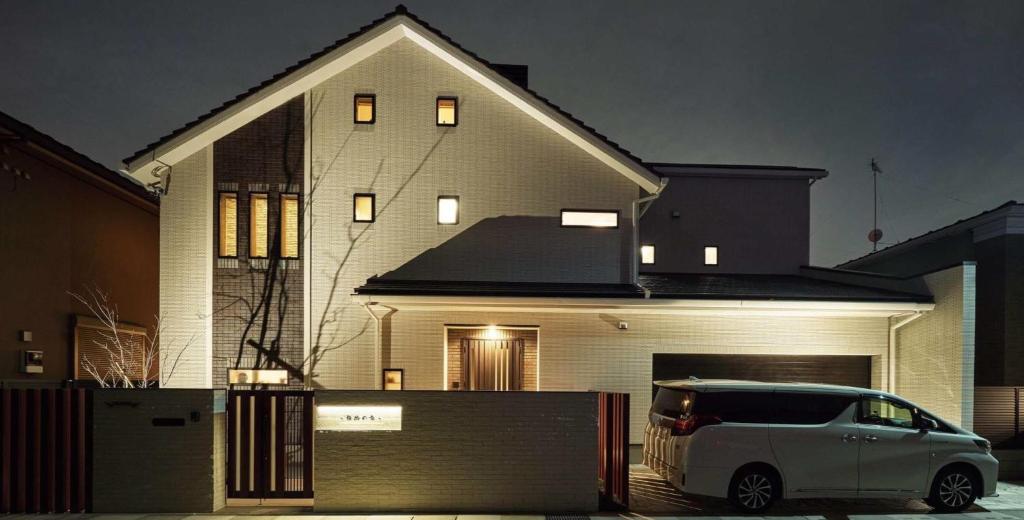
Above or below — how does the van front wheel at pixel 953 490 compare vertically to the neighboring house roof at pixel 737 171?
below

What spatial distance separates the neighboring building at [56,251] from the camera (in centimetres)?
1132

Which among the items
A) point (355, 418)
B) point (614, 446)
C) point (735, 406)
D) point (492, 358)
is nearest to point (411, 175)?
point (492, 358)

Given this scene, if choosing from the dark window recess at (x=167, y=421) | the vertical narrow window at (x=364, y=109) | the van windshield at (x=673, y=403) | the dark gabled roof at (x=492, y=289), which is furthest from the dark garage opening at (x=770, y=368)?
the dark window recess at (x=167, y=421)

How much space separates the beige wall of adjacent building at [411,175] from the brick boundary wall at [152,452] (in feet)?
11.3

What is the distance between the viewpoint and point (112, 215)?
577 inches

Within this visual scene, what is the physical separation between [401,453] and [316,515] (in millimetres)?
1291

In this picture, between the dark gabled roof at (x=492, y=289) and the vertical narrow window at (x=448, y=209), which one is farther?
the vertical narrow window at (x=448, y=209)

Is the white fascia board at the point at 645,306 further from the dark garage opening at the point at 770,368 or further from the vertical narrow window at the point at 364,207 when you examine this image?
the vertical narrow window at the point at 364,207

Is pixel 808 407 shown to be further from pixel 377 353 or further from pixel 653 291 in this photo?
pixel 377 353

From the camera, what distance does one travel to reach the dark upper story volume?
15703 mm

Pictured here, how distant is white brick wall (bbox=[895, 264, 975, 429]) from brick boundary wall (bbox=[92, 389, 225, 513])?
11.6 meters

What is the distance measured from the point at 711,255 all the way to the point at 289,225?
11.1 m

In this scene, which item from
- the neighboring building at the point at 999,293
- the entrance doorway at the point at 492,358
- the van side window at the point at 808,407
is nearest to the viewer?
the van side window at the point at 808,407

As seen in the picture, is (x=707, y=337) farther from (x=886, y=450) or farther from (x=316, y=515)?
(x=316, y=515)
